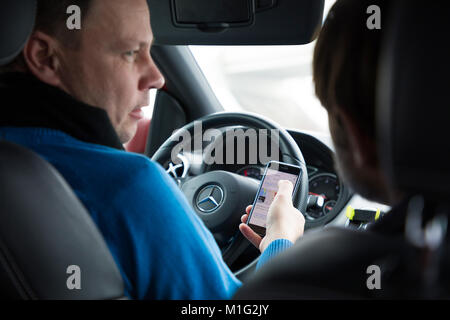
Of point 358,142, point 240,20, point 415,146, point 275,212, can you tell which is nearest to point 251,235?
point 275,212

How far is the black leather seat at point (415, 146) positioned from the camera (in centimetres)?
72

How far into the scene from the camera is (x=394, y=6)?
77 centimetres

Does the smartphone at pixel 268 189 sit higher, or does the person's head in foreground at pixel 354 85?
the person's head in foreground at pixel 354 85

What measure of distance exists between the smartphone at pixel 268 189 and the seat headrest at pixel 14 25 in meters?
0.89

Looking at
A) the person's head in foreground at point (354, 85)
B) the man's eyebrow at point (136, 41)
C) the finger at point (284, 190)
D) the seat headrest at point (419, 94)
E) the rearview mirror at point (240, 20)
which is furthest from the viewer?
the finger at point (284, 190)

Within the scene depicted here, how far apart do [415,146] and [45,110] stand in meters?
0.74

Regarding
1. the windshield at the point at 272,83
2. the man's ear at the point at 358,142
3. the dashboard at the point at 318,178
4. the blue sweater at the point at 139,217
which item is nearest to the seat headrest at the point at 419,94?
the man's ear at the point at 358,142

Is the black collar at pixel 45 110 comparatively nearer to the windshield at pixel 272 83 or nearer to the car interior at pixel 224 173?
the car interior at pixel 224 173

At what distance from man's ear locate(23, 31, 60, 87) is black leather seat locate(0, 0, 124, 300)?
213 millimetres

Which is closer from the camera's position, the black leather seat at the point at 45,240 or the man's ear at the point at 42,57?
the black leather seat at the point at 45,240

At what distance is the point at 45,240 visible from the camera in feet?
3.41

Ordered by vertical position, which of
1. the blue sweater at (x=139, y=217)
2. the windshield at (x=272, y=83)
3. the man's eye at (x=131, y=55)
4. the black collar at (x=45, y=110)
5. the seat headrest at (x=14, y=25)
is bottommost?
the windshield at (x=272, y=83)
